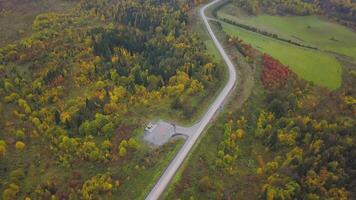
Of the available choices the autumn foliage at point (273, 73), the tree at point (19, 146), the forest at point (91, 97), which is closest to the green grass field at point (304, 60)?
the autumn foliage at point (273, 73)

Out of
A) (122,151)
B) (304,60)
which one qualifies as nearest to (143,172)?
(122,151)

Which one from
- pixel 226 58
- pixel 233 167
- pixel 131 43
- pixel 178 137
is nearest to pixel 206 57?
pixel 226 58

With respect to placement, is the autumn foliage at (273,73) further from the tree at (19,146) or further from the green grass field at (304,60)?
the tree at (19,146)

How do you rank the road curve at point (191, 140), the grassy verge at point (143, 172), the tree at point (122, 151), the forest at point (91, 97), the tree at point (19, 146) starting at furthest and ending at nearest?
the tree at point (19, 146)
the tree at point (122, 151)
the forest at point (91, 97)
the road curve at point (191, 140)
the grassy verge at point (143, 172)

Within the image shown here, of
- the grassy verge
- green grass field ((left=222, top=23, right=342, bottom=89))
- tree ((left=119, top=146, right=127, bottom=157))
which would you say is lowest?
the grassy verge

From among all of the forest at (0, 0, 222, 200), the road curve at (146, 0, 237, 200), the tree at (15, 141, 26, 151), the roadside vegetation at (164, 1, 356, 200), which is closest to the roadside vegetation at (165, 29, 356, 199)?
the roadside vegetation at (164, 1, 356, 200)

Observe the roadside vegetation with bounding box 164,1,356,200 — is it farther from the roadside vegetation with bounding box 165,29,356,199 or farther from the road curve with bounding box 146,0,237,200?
the road curve with bounding box 146,0,237,200

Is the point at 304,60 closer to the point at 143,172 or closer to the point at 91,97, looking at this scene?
the point at 91,97
